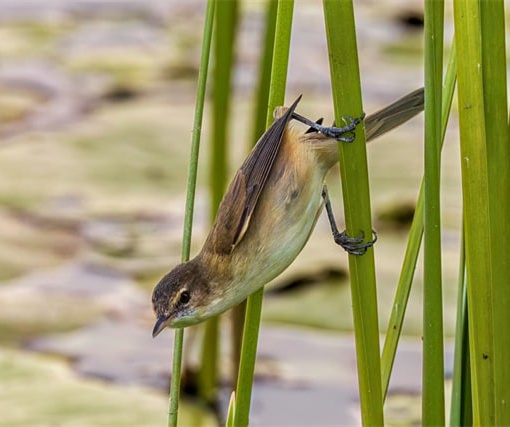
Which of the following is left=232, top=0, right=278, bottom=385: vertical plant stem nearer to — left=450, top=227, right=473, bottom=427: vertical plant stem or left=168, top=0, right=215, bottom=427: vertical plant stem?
left=168, top=0, right=215, bottom=427: vertical plant stem

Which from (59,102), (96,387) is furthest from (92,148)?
(96,387)

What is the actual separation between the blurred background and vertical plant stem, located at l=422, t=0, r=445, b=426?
121cm

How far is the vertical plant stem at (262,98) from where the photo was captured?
2121 millimetres

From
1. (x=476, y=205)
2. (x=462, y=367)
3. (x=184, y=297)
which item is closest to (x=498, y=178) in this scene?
(x=476, y=205)

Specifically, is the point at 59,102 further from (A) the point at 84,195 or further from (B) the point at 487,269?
(B) the point at 487,269

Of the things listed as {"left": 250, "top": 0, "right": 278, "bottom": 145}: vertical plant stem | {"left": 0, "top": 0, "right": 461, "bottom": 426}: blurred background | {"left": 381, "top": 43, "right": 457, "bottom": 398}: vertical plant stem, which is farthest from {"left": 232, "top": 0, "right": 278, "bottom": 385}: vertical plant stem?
{"left": 381, "top": 43, "right": 457, "bottom": 398}: vertical plant stem

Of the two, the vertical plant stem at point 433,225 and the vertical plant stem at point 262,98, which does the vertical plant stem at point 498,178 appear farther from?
the vertical plant stem at point 262,98

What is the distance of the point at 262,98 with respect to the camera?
7.88 feet

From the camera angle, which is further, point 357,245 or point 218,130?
point 218,130

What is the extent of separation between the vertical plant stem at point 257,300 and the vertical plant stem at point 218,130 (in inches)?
25.3

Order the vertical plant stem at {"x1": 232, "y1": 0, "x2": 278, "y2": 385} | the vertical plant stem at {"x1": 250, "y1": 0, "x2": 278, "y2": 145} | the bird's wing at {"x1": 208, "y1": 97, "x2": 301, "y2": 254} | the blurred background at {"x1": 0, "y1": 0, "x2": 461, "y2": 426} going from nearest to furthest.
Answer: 1. the bird's wing at {"x1": 208, "y1": 97, "x2": 301, "y2": 254}
2. the vertical plant stem at {"x1": 232, "y1": 0, "x2": 278, "y2": 385}
3. the vertical plant stem at {"x1": 250, "y1": 0, "x2": 278, "y2": 145}
4. the blurred background at {"x1": 0, "y1": 0, "x2": 461, "y2": 426}

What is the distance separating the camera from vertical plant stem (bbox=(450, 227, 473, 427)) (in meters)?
1.55

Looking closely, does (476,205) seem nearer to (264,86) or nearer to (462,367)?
(462,367)

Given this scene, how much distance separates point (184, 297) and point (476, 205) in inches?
20.4
